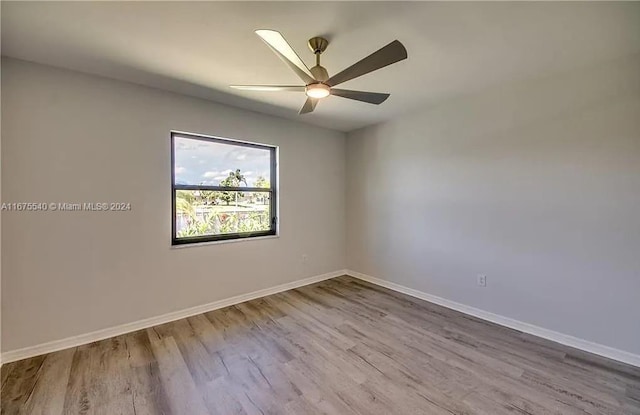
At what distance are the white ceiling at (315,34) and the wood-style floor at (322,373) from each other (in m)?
2.46

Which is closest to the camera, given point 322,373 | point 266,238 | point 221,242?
point 322,373

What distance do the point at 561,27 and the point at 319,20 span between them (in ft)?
5.41

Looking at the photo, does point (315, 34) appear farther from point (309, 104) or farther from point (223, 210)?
point (223, 210)

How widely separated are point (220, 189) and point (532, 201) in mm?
3380

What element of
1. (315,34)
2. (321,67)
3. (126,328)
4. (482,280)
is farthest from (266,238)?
(482,280)

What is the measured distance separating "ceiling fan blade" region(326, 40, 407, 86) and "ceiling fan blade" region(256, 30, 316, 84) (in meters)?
0.18

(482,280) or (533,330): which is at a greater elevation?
(482,280)

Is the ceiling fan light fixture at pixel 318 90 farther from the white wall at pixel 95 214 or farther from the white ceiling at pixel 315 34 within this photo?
the white wall at pixel 95 214

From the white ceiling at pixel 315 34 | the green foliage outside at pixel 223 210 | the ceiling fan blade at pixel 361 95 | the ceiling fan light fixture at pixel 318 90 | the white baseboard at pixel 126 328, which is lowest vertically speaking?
the white baseboard at pixel 126 328

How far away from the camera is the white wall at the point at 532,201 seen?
7.34ft

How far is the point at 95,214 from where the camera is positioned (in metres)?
2.54

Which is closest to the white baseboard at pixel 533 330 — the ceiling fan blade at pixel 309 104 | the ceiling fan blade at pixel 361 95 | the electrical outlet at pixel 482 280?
the electrical outlet at pixel 482 280

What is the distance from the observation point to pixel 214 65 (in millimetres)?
2357

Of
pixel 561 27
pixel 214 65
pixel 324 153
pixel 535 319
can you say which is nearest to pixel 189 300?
pixel 214 65
